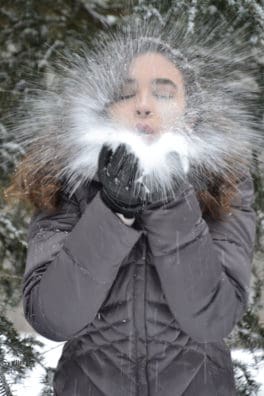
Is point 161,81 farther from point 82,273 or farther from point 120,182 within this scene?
point 82,273

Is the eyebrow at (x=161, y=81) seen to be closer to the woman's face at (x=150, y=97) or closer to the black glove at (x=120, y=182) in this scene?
the woman's face at (x=150, y=97)

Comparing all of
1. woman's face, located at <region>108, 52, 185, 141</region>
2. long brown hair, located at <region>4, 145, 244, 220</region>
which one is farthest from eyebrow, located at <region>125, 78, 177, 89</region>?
long brown hair, located at <region>4, 145, 244, 220</region>

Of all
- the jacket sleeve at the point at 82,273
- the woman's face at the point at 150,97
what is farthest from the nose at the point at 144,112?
the jacket sleeve at the point at 82,273

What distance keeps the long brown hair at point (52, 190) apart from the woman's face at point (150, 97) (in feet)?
0.80

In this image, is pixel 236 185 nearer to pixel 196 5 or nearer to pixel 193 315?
pixel 193 315

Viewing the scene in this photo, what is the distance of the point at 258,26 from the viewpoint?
2.00 meters

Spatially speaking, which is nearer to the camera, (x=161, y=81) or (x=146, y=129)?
(x=146, y=129)

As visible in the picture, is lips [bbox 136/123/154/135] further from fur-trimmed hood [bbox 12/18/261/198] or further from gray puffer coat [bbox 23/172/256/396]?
gray puffer coat [bbox 23/172/256/396]

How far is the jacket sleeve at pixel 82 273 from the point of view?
149 centimetres

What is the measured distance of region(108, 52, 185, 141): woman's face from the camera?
1509 millimetres

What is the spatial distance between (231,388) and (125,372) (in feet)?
1.02

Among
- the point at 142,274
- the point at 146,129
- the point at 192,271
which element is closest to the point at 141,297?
the point at 142,274

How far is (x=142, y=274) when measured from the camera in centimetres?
163

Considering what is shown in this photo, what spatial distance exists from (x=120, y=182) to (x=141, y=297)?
345 mm
